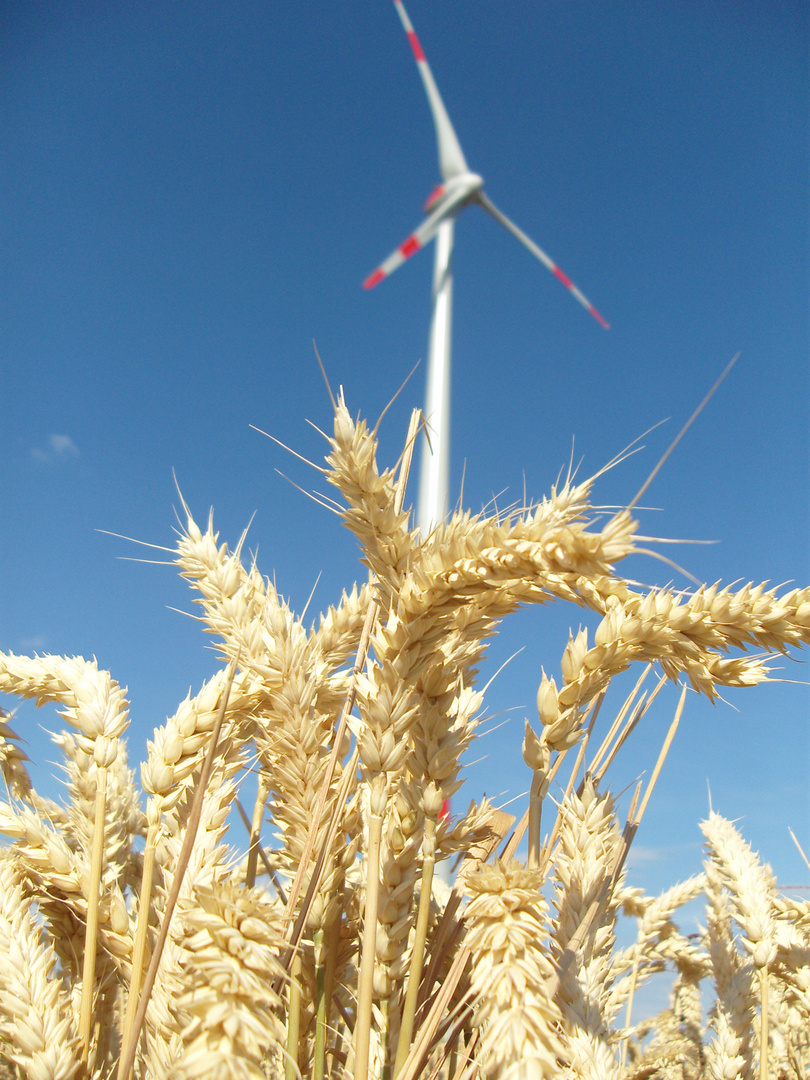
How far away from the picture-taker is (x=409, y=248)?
1769cm

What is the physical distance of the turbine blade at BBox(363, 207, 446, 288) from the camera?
1675 cm

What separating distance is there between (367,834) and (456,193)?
20.7 m

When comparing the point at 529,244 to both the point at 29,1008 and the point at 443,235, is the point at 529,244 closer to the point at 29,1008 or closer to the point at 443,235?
the point at 443,235

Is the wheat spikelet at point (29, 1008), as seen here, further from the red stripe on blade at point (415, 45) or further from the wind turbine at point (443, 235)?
the red stripe on blade at point (415, 45)

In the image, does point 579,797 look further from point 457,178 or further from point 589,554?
point 457,178

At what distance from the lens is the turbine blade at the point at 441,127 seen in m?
18.7

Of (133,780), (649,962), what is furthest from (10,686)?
(649,962)

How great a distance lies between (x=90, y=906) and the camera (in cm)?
181

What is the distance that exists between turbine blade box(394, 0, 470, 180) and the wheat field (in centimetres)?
1993

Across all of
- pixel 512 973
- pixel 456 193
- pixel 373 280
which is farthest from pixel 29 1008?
pixel 456 193

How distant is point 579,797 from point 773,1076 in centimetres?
262

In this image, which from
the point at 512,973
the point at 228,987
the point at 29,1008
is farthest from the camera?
the point at 29,1008

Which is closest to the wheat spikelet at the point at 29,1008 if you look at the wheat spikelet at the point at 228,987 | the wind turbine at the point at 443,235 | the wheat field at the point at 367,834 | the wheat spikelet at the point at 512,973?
the wheat field at the point at 367,834

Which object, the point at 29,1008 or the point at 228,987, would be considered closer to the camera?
the point at 228,987
